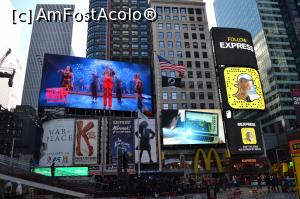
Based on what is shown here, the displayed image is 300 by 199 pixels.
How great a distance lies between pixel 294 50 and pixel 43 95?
3782 inches

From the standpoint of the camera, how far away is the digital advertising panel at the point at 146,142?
210ft

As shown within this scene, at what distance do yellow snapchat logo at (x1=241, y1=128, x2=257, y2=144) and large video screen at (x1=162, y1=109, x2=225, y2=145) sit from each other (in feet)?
15.2

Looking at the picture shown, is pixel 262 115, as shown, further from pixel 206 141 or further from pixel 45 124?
pixel 45 124

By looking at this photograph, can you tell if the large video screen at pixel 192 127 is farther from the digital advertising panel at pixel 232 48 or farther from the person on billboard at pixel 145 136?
the digital advertising panel at pixel 232 48

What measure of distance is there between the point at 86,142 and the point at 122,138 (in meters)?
6.97

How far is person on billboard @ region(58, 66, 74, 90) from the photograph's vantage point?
2650 inches

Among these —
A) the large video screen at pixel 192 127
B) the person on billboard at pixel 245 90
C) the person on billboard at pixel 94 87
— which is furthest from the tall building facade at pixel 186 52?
the person on billboard at pixel 94 87

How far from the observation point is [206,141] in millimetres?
72000

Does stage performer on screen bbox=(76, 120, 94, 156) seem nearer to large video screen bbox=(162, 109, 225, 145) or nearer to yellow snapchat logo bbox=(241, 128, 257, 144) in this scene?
large video screen bbox=(162, 109, 225, 145)

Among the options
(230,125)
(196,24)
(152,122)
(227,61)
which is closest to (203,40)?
(196,24)

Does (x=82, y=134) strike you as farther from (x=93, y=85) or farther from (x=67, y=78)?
(x=67, y=78)

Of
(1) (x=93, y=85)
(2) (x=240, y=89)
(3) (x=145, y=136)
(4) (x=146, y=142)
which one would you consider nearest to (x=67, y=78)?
(1) (x=93, y=85)

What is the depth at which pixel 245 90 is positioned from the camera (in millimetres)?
73688

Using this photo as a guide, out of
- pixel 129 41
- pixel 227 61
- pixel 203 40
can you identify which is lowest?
pixel 227 61
